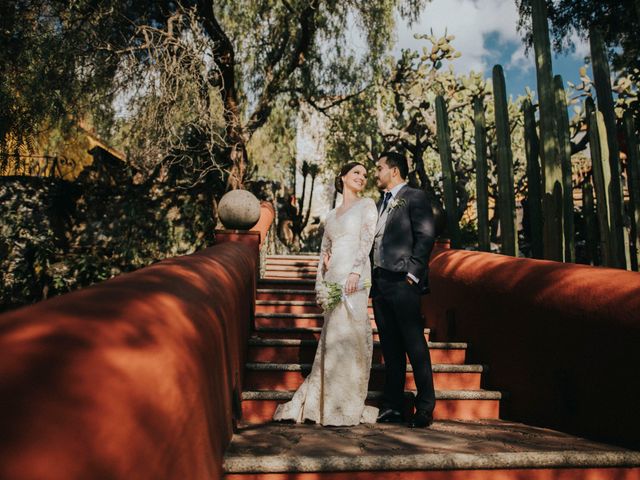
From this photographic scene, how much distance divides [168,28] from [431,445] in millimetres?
7665

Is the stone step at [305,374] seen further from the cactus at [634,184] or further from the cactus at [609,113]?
the cactus at [634,184]

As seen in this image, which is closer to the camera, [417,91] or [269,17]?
[269,17]

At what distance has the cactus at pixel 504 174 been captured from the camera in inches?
199

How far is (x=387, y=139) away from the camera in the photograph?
42.0 ft

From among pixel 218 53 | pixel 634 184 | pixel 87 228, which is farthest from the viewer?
pixel 87 228

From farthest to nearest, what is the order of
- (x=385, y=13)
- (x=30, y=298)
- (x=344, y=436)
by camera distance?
(x=385, y=13) → (x=30, y=298) → (x=344, y=436)

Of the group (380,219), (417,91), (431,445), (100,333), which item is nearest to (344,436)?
(431,445)

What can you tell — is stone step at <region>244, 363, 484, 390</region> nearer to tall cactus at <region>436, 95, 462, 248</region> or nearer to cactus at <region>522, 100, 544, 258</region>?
cactus at <region>522, 100, 544, 258</region>

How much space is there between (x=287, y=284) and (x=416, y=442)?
13.7 feet

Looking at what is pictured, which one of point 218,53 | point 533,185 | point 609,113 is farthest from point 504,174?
point 218,53

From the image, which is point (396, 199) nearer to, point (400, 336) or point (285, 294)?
point (400, 336)

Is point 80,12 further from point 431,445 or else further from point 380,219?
point 431,445

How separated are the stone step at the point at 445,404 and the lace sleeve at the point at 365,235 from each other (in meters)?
1.06

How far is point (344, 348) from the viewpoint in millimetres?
3316
